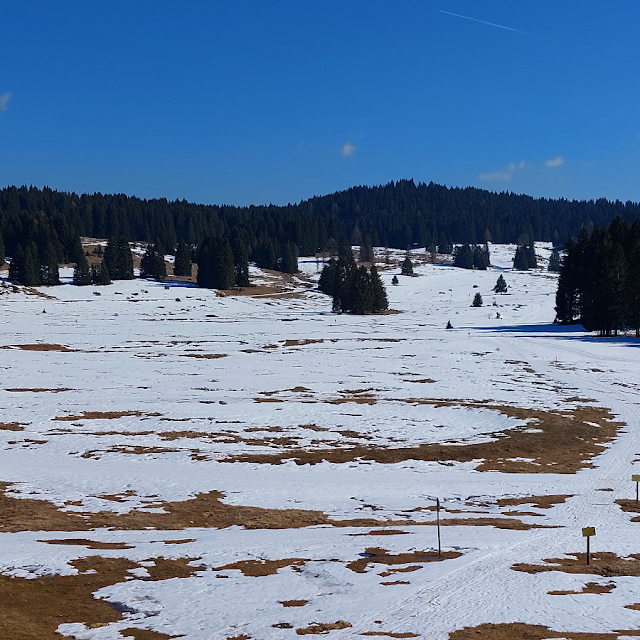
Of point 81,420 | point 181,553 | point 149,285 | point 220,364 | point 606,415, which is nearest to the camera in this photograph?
point 181,553

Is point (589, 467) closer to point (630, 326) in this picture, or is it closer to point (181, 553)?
point (181, 553)

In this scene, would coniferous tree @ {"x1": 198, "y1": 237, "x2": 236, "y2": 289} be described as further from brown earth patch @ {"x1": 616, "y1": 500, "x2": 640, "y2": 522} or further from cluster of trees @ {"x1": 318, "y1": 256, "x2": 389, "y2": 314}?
brown earth patch @ {"x1": 616, "y1": 500, "x2": 640, "y2": 522}

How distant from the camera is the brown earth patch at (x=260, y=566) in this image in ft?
44.4

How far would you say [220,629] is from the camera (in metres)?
10.8

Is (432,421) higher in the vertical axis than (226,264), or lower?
lower

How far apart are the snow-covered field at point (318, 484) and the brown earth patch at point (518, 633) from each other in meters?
0.20

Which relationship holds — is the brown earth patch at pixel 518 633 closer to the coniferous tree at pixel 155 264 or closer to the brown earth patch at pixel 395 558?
the brown earth patch at pixel 395 558

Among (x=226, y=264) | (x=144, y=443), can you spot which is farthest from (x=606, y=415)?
(x=226, y=264)

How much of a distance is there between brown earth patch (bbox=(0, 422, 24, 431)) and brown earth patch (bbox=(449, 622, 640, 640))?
25139 millimetres

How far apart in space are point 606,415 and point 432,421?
946 centimetres

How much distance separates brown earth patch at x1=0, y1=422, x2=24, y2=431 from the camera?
97.5ft

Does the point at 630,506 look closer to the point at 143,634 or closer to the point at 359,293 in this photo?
the point at 143,634

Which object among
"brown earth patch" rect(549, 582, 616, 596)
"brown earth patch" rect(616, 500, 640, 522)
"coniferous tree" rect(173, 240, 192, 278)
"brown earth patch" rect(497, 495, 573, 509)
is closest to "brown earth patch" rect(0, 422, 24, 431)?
"brown earth patch" rect(497, 495, 573, 509)

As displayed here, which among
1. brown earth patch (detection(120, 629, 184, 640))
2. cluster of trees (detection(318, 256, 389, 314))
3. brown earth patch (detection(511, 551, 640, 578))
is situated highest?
cluster of trees (detection(318, 256, 389, 314))
